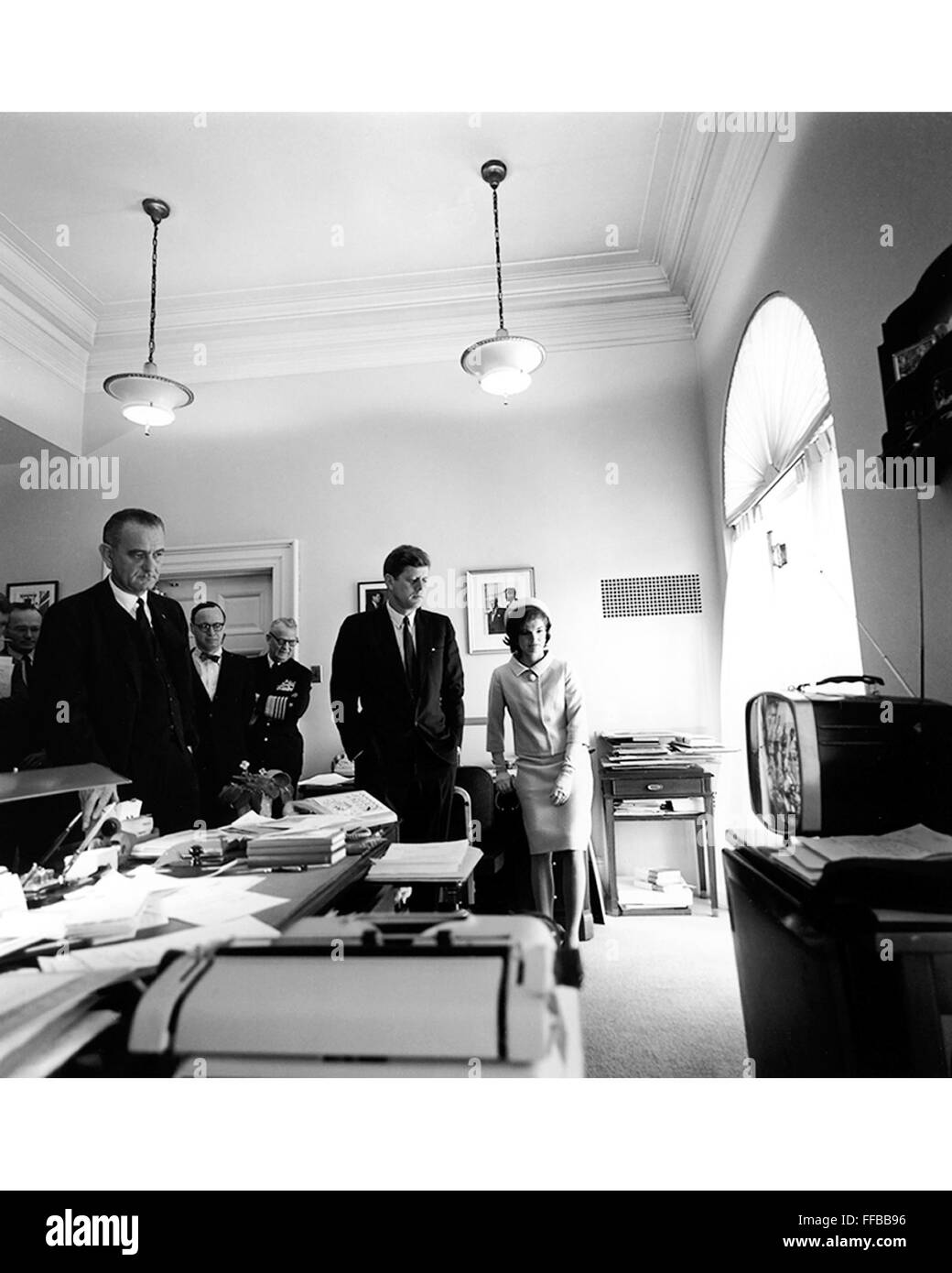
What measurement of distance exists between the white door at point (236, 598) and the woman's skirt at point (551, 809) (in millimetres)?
680

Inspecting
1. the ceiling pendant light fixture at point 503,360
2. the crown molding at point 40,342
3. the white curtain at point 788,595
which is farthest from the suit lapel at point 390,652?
the crown molding at point 40,342

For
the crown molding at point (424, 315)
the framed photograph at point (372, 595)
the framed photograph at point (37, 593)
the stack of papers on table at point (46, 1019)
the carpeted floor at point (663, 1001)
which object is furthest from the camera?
the crown molding at point (424, 315)

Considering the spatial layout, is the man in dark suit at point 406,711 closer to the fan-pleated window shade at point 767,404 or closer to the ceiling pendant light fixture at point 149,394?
the ceiling pendant light fixture at point 149,394

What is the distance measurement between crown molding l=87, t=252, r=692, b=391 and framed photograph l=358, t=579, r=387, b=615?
2.15 feet

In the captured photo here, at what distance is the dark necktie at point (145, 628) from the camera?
107cm

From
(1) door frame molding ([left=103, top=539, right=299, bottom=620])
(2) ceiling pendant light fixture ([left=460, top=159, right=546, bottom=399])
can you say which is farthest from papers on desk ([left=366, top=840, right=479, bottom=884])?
(2) ceiling pendant light fixture ([left=460, top=159, right=546, bottom=399])

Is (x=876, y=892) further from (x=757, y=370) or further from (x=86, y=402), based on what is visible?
(x=86, y=402)

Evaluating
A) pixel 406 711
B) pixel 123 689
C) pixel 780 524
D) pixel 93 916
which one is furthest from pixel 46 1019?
pixel 780 524

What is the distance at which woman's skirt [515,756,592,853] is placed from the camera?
4.02 ft

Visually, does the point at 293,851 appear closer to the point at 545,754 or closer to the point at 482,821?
the point at 482,821

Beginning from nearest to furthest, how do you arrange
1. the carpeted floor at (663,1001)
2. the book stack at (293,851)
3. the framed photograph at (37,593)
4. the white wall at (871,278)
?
the carpeted floor at (663,1001)
the white wall at (871,278)
the book stack at (293,851)
the framed photograph at (37,593)

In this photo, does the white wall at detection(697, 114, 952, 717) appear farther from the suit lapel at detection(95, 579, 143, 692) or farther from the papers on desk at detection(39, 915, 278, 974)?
the suit lapel at detection(95, 579, 143, 692)
